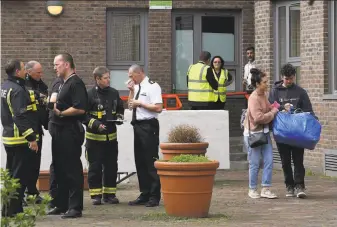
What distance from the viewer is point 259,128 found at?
1448cm

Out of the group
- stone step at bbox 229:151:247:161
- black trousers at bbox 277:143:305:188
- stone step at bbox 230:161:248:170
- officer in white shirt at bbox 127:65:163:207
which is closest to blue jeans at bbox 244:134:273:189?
black trousers at bbox 277:143:305:188

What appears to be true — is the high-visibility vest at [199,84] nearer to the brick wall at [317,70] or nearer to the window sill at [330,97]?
the brick wall at [317,70]

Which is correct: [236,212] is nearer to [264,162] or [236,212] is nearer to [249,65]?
[264,162]

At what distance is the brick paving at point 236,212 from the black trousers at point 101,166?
0.27 meters

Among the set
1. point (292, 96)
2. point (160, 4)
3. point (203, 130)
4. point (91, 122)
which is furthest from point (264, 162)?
point (160, 4)

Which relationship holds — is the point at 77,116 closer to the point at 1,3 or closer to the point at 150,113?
the point at 150,113

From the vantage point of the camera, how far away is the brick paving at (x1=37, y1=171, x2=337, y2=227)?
12.1m

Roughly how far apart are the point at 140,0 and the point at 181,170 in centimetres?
973

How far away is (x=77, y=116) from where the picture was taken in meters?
12.6

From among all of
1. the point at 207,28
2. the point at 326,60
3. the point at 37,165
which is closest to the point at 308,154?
the point at 326,60

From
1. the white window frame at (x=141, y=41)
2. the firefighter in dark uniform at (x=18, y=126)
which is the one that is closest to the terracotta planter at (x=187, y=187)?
the firefighter in dark uniform at (x=18, y=126)

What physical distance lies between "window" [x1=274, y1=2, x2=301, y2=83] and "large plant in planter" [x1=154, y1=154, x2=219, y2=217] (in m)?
7.46

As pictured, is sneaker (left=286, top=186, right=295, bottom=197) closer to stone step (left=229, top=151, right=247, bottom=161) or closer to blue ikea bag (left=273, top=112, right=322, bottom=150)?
blue ikea bag (left=273, top=112, right=322, bottom=150)

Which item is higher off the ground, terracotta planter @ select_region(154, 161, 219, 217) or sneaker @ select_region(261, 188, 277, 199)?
terracotta planter @ select_region(154, 161, 219, 217)
